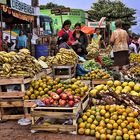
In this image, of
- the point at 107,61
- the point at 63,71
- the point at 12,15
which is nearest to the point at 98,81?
the point at 63,71

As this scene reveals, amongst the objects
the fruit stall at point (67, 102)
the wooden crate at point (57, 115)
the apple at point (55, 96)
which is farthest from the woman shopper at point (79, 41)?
the wooden crate at point (57, 115)

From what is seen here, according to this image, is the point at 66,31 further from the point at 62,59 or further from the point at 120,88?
the point at 120,88

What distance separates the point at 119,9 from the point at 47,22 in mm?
19155

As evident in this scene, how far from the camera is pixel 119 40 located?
12.7 m

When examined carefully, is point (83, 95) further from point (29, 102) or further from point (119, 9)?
point (119, 9)

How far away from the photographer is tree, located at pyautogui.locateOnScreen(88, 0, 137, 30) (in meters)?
45.9

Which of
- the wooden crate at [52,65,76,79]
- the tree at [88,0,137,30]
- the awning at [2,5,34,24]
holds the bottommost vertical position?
the wooden crate at [52,65,76,79]

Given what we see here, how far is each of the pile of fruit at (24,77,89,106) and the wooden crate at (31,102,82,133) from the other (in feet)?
0.43

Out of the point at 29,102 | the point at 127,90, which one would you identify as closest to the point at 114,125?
the point at 127,90

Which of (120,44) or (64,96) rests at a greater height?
(120,44)

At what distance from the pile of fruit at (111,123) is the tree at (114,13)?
129 feet

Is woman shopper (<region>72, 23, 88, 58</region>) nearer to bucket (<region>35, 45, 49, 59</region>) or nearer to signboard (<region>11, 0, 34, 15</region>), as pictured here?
signboard (<region>11, 0, 34, 15</region>)

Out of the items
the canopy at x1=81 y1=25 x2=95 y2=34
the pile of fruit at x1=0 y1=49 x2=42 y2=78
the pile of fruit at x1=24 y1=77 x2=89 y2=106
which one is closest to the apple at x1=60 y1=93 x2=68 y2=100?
the pile of fruit at x1=24 y1=77 x2=89 y2=106

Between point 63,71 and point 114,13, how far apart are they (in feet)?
120
